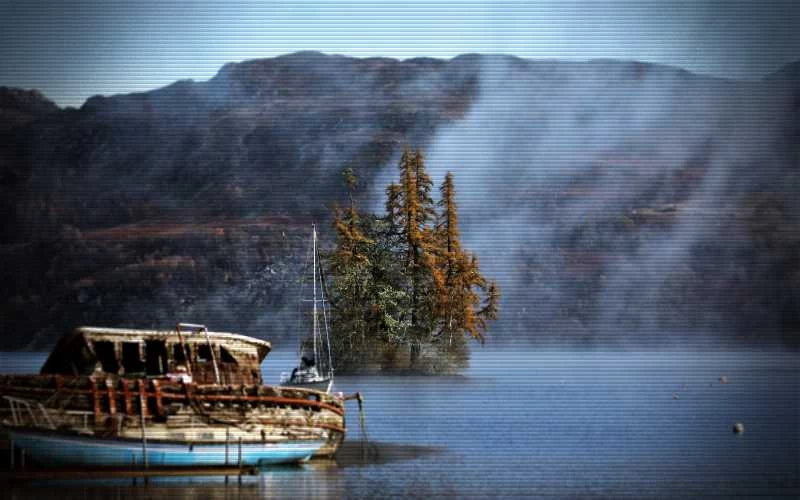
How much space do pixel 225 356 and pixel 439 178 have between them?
200 ft

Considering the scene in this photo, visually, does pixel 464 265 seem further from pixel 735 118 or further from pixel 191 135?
pixel 191 135

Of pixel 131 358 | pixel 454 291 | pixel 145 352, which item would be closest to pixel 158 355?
pixel 145 352

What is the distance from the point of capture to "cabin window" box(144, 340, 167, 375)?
26.9 metres

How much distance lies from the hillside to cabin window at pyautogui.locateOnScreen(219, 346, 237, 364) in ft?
166

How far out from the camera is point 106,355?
26.5m

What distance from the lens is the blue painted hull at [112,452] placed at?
24969mm

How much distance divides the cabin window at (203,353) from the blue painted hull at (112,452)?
2.16 m

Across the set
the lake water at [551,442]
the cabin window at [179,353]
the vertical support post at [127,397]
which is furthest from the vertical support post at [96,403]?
the cabin window at [179,353]

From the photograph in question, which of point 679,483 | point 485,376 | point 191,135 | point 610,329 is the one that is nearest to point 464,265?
point 485,376

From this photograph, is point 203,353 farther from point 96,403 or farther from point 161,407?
point 96,403

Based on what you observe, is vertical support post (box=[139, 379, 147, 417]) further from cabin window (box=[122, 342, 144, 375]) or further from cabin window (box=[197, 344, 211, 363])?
cabin window (box=[197, 344, 211, 363])

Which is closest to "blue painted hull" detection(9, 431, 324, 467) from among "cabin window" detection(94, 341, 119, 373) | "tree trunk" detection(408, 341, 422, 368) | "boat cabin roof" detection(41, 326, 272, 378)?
"boat cabin roof" detection(41, 326, 272, 378)

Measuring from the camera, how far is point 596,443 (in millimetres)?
32344

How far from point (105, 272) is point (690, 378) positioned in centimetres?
4585
